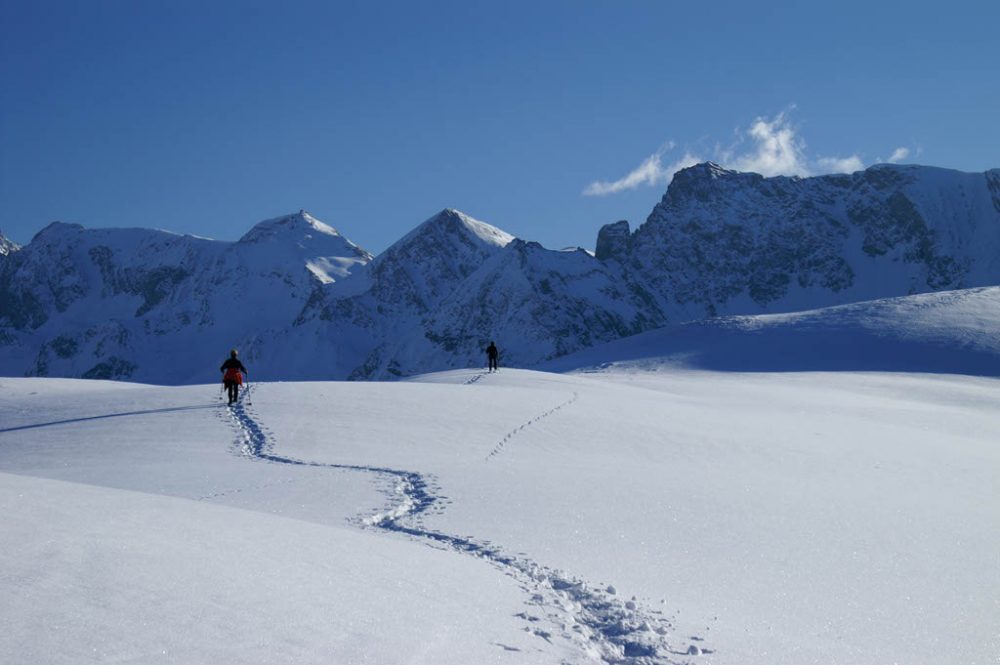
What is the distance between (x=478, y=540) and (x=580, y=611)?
234 cm

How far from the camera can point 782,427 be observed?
74.5 feet

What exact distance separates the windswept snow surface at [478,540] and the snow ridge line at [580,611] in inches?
1.1

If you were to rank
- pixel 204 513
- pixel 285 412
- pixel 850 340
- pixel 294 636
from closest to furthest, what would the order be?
pixel 294 636
pixel 204 513
pixel 285 412
pixel 850 340

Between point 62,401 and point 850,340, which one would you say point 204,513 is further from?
point 850,340

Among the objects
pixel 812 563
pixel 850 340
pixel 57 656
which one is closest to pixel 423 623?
pixel 57 656

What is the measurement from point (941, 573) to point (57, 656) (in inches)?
334

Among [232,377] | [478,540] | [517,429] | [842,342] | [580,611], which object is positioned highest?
[842,342]

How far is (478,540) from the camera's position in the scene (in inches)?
375

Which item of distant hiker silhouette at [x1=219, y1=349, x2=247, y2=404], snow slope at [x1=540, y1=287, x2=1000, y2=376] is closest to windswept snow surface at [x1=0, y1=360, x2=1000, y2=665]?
distant hiker silhouette at [x1=219, y1=349, x2=247, y2=404]

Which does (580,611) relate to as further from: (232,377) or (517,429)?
(232,377)

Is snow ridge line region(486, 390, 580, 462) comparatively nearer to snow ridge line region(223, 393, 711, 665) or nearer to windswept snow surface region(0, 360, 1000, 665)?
windswept snow surface region(0, 360, 1000, 665)

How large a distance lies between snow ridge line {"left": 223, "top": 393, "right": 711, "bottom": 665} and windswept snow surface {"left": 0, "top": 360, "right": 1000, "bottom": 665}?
0.03 m

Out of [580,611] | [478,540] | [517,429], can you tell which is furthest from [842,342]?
[580,611]

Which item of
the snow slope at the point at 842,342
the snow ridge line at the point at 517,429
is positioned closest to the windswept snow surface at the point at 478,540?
the snow ridge line at the point at 517,429
